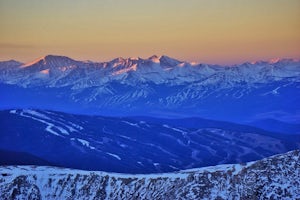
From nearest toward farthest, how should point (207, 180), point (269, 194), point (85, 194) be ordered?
point (269, 194), point (207, 180), point (85, 194)

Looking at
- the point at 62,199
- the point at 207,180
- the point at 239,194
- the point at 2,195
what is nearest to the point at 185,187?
the point at 207,180

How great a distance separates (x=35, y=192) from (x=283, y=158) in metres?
75.4

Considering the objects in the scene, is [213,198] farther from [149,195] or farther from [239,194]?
[149,195]

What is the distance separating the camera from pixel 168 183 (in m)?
154

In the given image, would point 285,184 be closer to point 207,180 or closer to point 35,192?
point 207,180

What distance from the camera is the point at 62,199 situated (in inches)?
6516

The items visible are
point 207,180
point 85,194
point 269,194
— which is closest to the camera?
point 269,194

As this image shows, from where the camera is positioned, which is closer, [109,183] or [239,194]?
[239,194]

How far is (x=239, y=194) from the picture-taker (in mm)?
140125

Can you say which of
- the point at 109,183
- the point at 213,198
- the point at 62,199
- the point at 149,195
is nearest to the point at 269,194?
the point at 213,198

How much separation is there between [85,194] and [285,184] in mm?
59265

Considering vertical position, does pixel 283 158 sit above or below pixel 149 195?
above

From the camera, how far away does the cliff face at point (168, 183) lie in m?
141

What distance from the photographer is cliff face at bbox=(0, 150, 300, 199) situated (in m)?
141
